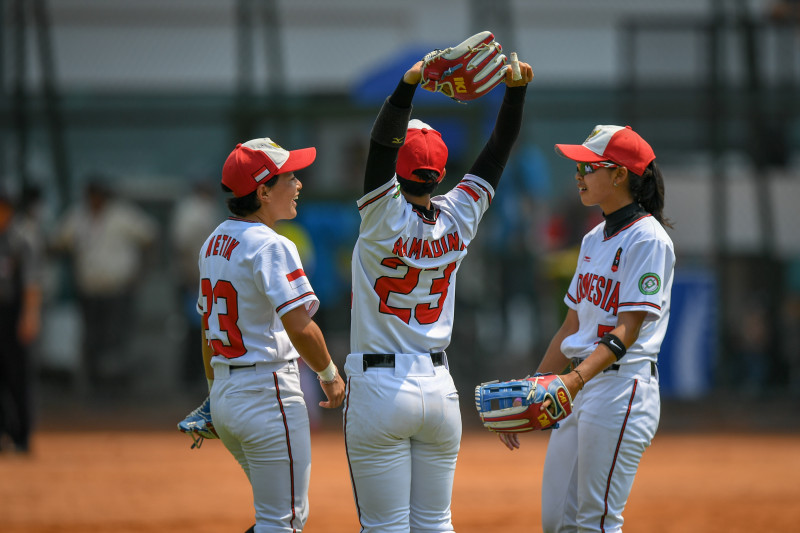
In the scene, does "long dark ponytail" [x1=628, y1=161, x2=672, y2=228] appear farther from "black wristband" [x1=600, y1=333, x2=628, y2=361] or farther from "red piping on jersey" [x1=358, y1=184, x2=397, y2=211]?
"red piping on jersey" [x1=358, y1=184, x2=397, y2=211]

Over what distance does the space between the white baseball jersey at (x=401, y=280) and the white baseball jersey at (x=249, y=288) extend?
0.31m

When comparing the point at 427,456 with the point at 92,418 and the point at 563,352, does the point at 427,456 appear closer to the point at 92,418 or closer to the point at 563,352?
the point at 563,352

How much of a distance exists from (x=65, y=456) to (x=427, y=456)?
5696mm

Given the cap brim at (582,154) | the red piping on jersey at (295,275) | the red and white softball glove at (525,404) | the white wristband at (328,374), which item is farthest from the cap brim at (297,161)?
the red and white softball glove at (525,404)

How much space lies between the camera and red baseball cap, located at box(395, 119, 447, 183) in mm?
3449

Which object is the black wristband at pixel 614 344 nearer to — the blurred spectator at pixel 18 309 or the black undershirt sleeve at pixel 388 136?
the black undershirt sleeve at pixel 388 136

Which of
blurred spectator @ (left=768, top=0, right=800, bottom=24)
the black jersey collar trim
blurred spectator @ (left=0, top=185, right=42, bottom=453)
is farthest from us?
blurred spectator @ (left=768, top=0, right=800, bottom=24)

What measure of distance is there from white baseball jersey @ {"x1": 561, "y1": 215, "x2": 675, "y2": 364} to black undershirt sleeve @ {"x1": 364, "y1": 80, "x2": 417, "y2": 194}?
0.92 meters

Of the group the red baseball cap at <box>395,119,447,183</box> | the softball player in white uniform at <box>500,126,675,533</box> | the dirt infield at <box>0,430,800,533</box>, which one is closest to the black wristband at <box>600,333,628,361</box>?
the softball player in white uniform at <box>500,126,675,533</box>

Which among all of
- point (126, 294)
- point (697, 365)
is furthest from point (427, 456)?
point (126, 294)

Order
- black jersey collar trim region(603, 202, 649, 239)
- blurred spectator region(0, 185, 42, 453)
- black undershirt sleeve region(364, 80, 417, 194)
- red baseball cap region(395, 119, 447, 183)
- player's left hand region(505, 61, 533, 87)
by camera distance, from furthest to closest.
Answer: blurred spectator region(0, 185, 42, 453)
black jersey collar trim region(603, 202, 649, 239)
player's left hand region(505, 61, 533, 87)
red baseball cap region(395, 119, 447, 183)
black undershirt sleeve region(364, 80, 417, 194)

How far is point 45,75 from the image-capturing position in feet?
39.1

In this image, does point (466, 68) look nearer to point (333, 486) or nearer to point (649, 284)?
point (649, 284)

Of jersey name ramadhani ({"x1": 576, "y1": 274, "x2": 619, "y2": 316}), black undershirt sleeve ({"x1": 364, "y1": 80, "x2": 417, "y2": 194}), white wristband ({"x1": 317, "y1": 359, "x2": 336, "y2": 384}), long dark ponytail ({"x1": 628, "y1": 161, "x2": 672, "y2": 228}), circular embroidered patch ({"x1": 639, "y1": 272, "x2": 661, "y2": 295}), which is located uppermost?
black undershirt sleeve ({"x1": 364, "y1": 80, "x2": 417, "y2": 194})
